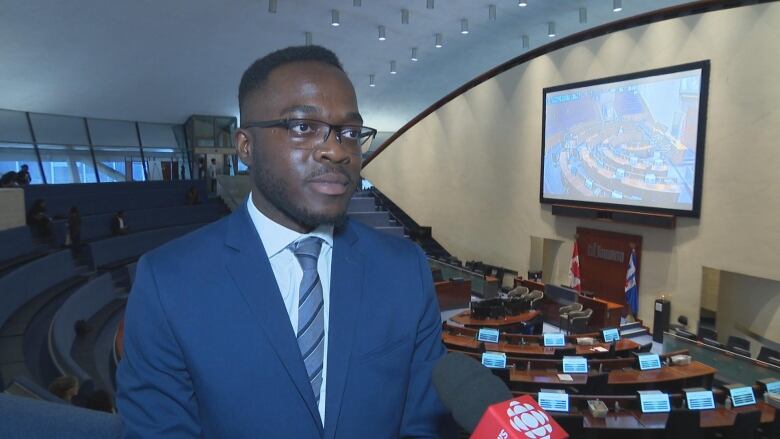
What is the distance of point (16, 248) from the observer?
24.6ft

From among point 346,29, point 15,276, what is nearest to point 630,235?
point 346,29

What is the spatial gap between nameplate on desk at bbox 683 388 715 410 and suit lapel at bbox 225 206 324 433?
5020 millimetres

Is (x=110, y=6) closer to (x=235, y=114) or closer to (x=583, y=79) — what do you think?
(x=235, y=114)

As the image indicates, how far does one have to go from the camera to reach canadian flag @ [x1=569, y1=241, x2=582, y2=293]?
10.9m

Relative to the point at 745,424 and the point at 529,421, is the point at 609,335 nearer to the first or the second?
the point at 745,424

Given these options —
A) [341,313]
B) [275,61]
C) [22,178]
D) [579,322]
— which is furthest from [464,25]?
[341,313]

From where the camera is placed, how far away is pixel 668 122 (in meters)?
8.90

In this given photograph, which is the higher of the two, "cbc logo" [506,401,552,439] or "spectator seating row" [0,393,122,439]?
"spectator seating row" [0,393,122,439]

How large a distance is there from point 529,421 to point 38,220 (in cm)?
1057

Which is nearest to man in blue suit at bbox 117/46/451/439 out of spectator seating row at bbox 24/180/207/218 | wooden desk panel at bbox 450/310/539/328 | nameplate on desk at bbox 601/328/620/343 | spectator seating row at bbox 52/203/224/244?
nameplate on desk at bbox 601/328/620/343

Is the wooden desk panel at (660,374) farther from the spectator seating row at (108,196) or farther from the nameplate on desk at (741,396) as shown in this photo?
the spectator seating row at (108,196)

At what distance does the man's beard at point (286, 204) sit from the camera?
120 centimetres

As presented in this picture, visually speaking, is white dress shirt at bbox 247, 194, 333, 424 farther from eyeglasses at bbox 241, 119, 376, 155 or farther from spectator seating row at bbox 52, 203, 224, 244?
spectator seating row at bbox 52, 203, 224, 244

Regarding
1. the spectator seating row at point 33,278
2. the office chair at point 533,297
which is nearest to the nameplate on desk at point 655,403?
the office chair at point 533,297
